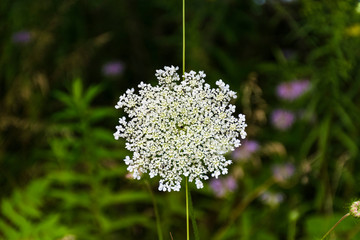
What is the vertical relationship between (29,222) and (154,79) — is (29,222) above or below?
below

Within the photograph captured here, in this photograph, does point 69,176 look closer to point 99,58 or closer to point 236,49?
point 99,58

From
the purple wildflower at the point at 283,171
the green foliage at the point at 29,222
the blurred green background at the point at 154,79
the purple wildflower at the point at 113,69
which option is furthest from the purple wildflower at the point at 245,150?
the purple wildflower at the point at 113,69

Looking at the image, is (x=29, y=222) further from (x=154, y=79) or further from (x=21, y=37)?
(x=154, y=79)

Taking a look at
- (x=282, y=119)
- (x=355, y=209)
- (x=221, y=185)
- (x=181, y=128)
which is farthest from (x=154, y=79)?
(x=355, y=209)

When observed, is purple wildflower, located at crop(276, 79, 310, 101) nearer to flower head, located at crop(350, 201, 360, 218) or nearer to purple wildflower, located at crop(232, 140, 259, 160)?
purple wildflower, located at crop(232, 140, 259, 160)

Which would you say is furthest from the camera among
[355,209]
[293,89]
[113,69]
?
[113,69]

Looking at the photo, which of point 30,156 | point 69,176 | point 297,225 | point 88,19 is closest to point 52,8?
point 88,19

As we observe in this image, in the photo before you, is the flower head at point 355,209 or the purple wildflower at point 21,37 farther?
the purple wildflower at point 21,37

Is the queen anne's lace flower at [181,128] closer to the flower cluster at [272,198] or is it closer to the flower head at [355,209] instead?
the flower head at [355,209]
